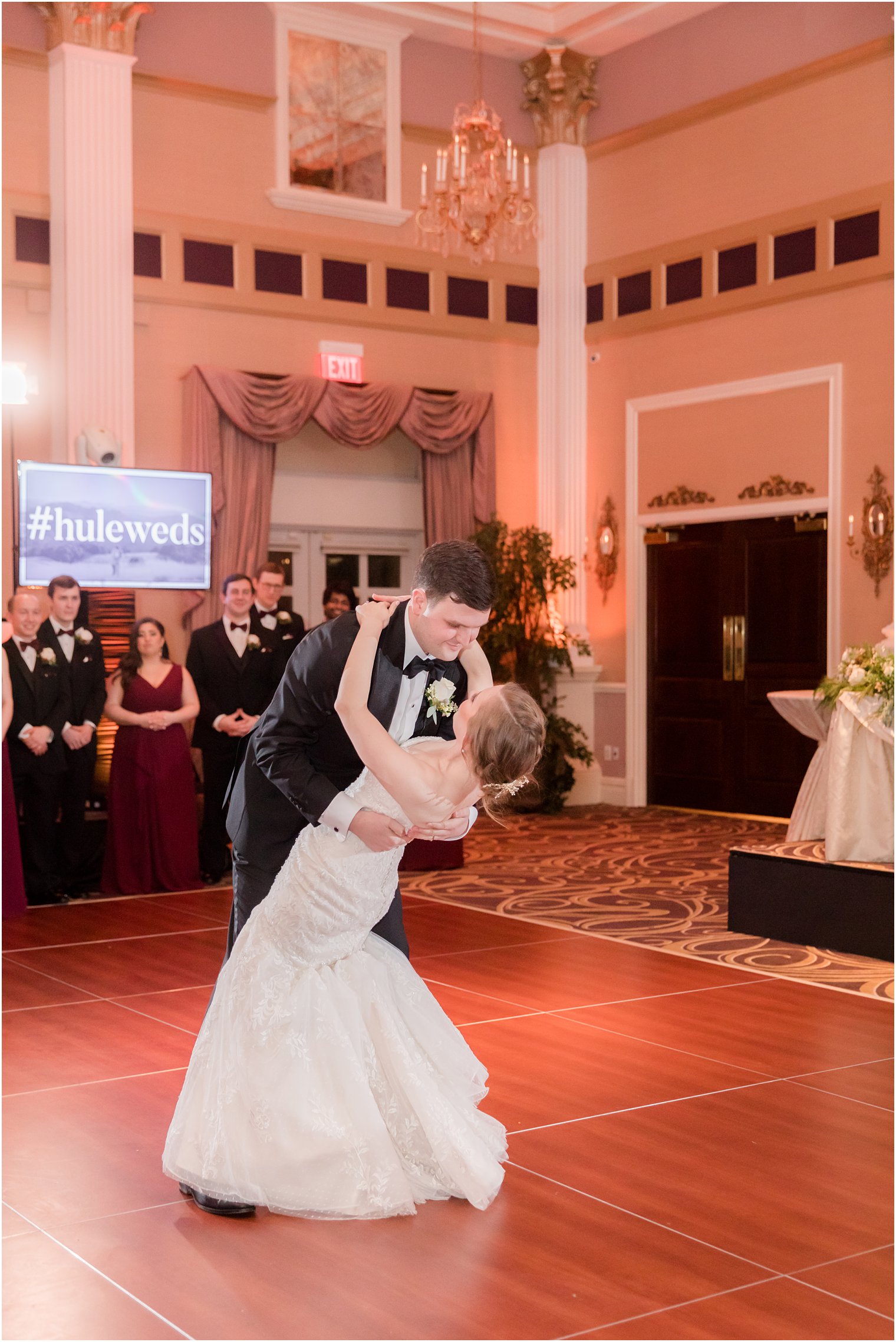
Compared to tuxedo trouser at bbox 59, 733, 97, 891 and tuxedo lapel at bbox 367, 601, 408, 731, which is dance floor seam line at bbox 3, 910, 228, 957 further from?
tuxedo lapel at bbox 367, 601, 408, 731

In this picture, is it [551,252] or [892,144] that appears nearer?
[892,144]

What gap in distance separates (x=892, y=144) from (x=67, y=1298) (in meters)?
8.85

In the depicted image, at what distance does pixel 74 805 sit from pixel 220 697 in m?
1.04

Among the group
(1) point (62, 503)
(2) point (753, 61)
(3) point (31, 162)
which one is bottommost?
(1) point (62, 503)

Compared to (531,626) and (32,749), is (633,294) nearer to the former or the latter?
(531,626)

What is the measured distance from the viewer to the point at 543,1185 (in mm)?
3441

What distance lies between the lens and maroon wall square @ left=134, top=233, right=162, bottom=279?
9984 millimetres

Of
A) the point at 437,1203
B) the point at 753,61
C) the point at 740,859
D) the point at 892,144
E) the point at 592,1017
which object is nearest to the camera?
the point at 437,1203

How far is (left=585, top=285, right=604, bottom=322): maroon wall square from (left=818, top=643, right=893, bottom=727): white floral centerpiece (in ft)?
19.2

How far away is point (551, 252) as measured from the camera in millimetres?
11781

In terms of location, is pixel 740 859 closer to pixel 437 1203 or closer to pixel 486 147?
pixel 437 1203

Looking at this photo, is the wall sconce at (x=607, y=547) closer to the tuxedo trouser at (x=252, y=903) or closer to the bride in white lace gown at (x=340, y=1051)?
the tuxedo trouser at (x=252, y=903)

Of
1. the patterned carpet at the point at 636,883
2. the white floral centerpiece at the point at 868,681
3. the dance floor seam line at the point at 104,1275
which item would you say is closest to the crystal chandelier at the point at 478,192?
the patterned carpet at the point at 636,883

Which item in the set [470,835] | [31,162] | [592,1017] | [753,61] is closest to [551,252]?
[753,61]
